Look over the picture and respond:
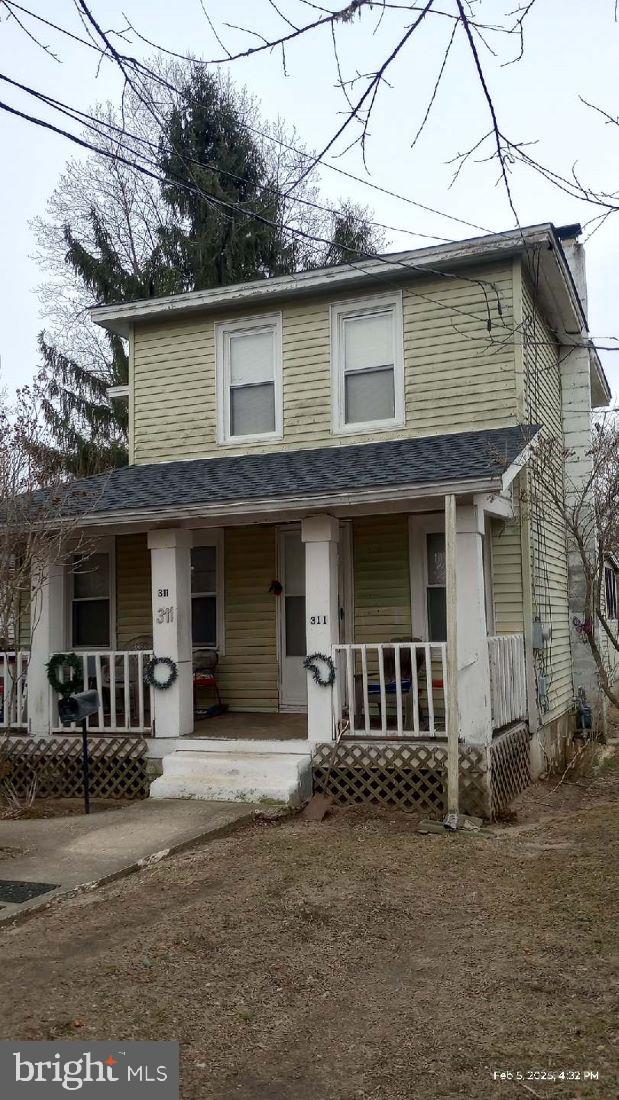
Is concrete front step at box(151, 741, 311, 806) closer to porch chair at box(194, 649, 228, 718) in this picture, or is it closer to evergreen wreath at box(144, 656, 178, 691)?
evergreen wreath at box(144, 656, 178, 691)

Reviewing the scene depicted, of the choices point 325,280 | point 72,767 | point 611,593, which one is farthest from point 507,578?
point 611,593

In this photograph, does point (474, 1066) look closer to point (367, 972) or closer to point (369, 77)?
point (367, 972)

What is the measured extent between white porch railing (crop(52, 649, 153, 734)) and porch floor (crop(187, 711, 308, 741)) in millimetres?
654

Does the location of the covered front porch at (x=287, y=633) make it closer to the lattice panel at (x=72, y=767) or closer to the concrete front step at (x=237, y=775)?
the lattice panel at (x=72, y=767)

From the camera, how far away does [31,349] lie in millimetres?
24516

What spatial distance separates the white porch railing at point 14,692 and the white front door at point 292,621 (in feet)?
10.1

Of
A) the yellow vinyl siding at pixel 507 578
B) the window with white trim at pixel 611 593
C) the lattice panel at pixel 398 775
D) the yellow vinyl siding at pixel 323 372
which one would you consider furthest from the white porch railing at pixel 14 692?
the window with white trim at pixel 611 593

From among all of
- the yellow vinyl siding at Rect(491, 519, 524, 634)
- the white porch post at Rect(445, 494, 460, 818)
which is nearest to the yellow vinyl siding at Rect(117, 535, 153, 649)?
the yellow vinyl siding at Rect(491, 519, 524, 634)

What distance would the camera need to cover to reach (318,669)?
862 centimetres

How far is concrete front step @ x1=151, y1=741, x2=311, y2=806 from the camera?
8.22 metres

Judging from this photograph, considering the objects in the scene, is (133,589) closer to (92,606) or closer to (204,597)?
(92,606)

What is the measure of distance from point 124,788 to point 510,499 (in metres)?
5.13

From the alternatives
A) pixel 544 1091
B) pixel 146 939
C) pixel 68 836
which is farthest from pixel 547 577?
pixel 544 1091

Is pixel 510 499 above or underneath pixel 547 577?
above
